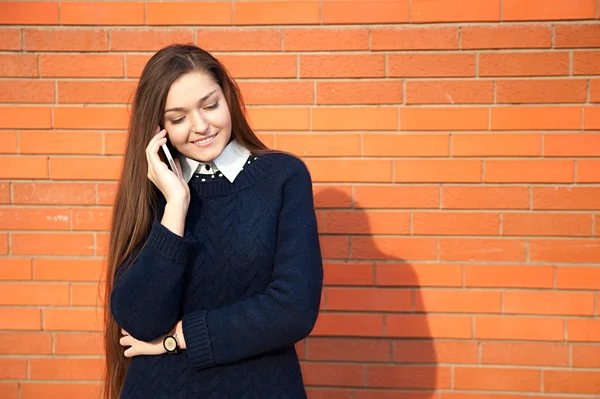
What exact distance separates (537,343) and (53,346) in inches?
89.3

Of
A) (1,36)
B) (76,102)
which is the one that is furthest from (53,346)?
(1,36)

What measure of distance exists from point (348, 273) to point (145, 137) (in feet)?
4.29

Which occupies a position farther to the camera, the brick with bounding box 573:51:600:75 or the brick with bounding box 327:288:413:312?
the brick with bounding box 327:288:413:312

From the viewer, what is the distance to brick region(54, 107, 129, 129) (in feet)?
9.87

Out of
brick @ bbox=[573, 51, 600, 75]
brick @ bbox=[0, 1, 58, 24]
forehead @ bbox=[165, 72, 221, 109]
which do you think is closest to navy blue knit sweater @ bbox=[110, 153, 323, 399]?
forehead @ bbox=[165, 72, 221, 109]

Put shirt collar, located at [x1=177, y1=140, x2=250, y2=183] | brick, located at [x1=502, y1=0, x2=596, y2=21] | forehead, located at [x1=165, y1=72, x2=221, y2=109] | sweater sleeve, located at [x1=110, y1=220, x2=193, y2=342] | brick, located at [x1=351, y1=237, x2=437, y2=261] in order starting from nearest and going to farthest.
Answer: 1. sweater sleeve, located at [x1=110, y1=220, x2=193, y2=342]
2. forehead, located at [x1=165, y1=72, x2=221, y2=109]
3. shirt collar, located at [x1=177, y1=140, x2=250, y2=183]
4. brick, located at [x1=502, y1=0, x2=596, y2=21]
5. brick, located at [x1=351, y1=237, x2=437, y2=261]

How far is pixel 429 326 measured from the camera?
2.99 meters

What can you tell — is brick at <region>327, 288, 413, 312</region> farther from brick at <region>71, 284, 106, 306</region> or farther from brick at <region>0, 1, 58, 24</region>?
brick at <region>0, 1, 58, 24</region>

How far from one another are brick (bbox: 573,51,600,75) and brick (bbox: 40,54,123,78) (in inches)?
80.9

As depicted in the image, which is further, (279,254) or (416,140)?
(416,140)

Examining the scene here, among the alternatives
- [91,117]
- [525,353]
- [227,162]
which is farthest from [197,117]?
[525,353]

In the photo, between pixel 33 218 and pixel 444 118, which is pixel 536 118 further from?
pixel 33 218

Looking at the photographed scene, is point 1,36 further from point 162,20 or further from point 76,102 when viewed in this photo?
point 162,20

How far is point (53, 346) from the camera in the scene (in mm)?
3094
